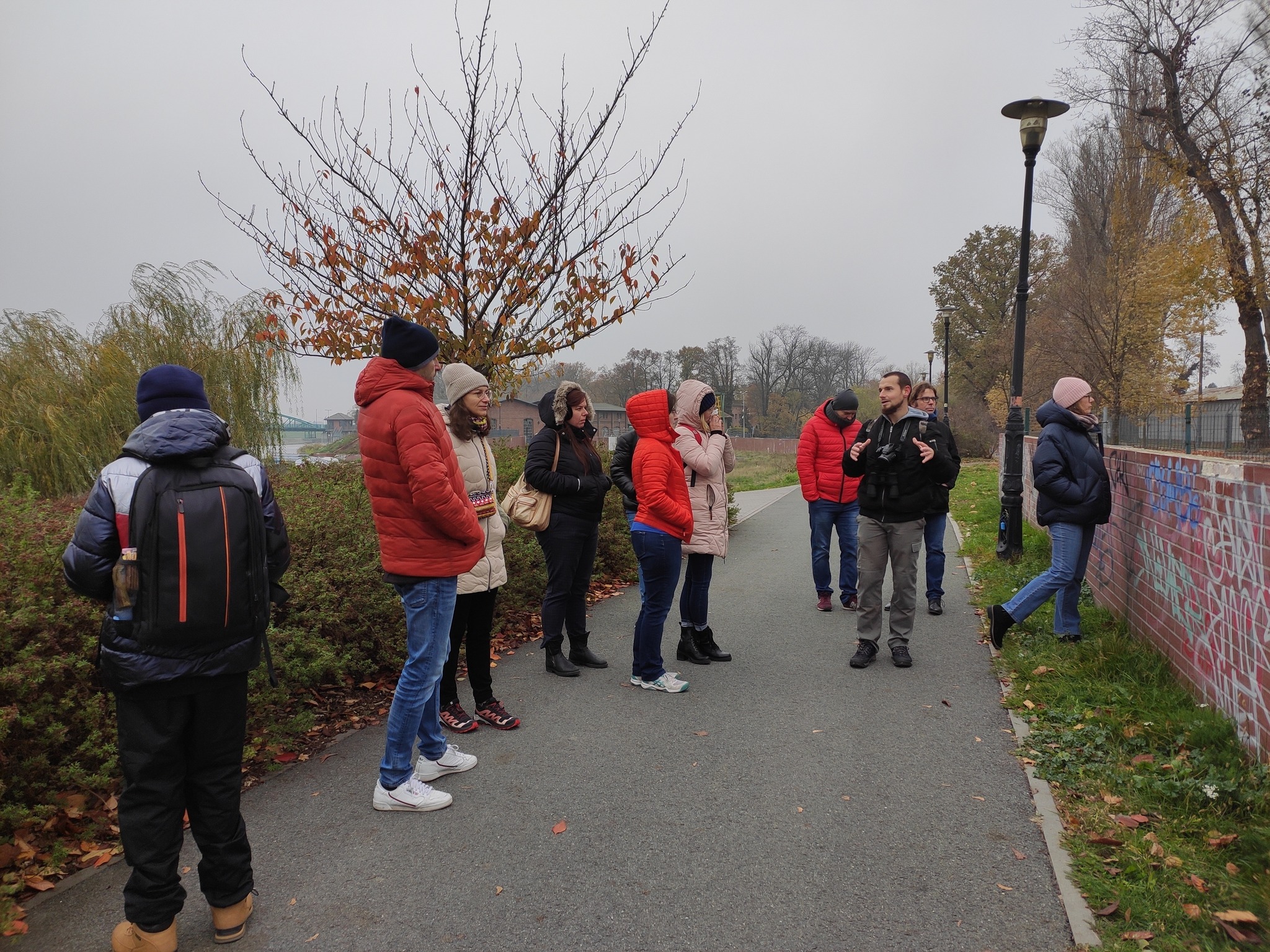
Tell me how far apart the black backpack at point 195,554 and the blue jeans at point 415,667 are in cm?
91

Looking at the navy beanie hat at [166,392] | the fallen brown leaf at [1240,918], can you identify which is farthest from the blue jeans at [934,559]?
the navy beanie hat at [166,392]

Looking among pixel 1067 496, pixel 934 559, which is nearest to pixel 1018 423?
pixel 934 559

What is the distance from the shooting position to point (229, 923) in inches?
110

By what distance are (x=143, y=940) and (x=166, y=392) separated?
1822 mm

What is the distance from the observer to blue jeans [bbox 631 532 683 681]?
5262mm

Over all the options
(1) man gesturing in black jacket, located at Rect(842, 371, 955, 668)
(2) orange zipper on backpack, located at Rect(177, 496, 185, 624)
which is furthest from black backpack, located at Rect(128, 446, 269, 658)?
(1) man gesturing in black jacket, located at Rect(842, 371, 955, 668)

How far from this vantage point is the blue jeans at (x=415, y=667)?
3.70 meters

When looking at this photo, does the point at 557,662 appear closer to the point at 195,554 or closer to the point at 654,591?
the point at 654,591

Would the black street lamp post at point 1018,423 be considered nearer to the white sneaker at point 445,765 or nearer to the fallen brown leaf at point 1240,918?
the fallen brown leaf at point 1240,918

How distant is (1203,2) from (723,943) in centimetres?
2623

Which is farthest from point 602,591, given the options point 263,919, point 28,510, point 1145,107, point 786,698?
point 1145,107

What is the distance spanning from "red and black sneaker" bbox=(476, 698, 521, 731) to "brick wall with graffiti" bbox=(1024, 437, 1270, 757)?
3.62m

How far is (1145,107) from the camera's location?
21969 millimetres

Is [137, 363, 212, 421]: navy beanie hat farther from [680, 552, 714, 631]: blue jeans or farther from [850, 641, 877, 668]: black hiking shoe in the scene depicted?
[850, 641, 877, 668]: black hiking shoe
